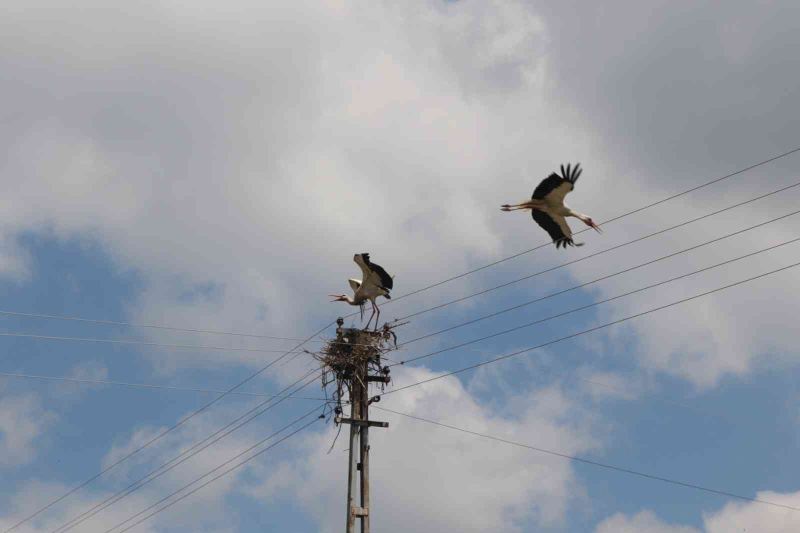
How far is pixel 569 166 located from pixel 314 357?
657 centimetres

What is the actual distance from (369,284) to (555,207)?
5197mm

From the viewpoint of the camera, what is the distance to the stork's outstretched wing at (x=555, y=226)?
3212 centimetres

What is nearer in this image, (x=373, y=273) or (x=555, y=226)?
(x=555, y=226)

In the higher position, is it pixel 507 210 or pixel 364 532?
pixel 507 210

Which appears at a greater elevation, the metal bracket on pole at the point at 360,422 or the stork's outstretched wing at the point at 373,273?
the stork's outstretched wing at the point at 373,273

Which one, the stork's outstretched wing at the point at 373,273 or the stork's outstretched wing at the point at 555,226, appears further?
the stork's outstretched wing at the point at 373,273

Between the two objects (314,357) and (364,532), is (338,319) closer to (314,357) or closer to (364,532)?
(314,357)

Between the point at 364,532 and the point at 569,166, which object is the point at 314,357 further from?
the point at 569,166

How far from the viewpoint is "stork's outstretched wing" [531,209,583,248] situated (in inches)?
1265

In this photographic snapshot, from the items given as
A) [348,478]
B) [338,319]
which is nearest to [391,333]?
[338,319]

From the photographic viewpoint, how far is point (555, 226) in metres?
32.2

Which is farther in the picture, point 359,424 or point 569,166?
point 359,424

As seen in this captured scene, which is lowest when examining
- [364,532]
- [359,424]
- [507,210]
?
[364,532]

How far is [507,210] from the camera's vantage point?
3228 cm
